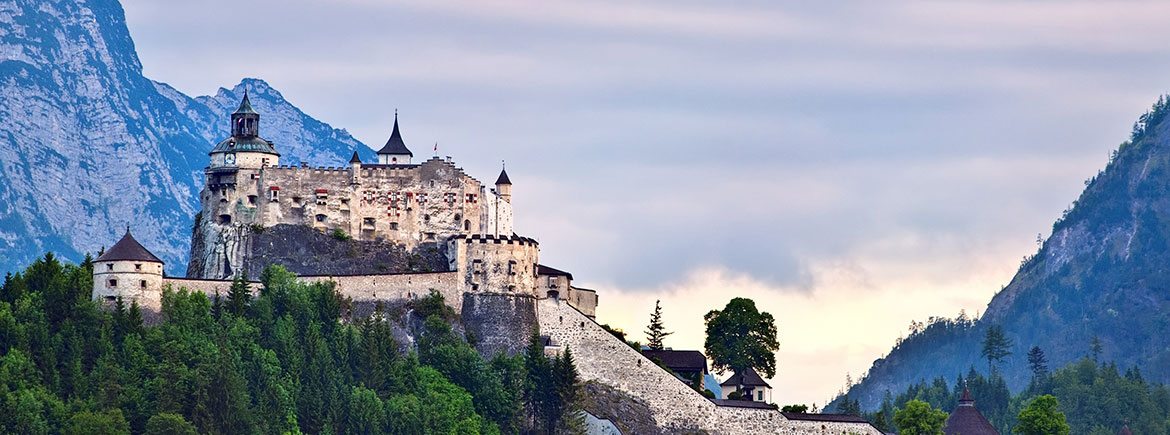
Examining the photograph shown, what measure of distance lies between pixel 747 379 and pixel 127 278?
120ft

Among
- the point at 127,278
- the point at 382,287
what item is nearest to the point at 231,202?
the point at 382,287

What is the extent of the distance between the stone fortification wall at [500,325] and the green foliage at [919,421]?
82.0 feet

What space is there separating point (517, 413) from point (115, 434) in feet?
76.4

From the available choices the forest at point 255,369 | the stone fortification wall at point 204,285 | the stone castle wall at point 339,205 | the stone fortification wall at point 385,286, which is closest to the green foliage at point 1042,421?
the forest at point 255,369

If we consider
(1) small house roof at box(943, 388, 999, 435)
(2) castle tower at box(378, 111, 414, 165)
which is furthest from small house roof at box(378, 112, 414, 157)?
(1) small house roof at box(943, 388, 999, 435)

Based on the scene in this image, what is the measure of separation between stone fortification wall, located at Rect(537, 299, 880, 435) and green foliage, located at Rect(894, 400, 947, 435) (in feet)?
36.9

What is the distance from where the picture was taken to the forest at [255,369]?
418ft

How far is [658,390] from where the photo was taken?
137125 mm

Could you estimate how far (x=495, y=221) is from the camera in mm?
146750

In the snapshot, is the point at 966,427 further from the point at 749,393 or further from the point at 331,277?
the point at 331,277

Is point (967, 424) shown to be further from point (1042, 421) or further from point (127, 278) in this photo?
point (127, 278)

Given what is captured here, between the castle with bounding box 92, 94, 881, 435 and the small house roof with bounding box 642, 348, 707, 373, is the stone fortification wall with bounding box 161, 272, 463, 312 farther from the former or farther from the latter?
the small house roof with bounding box 642, 348, 707, 373

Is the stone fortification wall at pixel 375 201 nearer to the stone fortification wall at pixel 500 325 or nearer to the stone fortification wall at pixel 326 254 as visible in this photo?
the stone fortification wall at pixel 326 254

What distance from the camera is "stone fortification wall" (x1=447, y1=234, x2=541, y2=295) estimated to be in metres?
138
